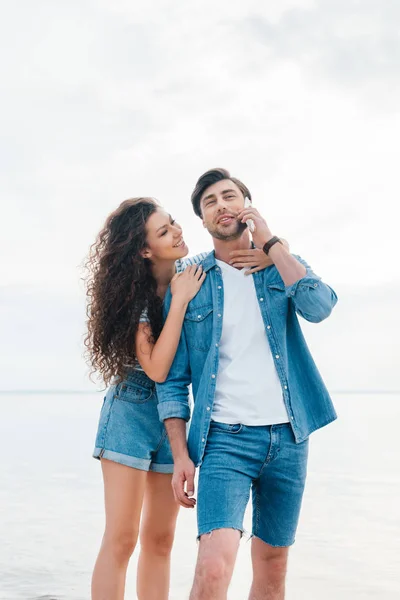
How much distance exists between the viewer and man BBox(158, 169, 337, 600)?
312 cm

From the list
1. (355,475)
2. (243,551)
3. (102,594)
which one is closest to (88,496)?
(243,551)

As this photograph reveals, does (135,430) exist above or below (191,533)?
above

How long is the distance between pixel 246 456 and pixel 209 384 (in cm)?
32

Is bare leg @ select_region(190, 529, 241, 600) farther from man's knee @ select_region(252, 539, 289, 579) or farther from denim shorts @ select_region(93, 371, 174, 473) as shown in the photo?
denim shorts @ select_region(93, 371, 174, 473)

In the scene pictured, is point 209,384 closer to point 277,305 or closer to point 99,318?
point 277,305

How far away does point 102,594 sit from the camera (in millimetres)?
3578

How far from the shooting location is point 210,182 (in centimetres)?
365

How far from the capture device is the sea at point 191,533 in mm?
5340

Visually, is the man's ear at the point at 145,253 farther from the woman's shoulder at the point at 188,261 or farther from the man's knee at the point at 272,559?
the man's knee at the point at 272,559

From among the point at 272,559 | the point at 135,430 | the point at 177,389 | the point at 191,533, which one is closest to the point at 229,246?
the point at 177,389

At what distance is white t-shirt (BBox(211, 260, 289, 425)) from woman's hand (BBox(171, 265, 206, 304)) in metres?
0.15

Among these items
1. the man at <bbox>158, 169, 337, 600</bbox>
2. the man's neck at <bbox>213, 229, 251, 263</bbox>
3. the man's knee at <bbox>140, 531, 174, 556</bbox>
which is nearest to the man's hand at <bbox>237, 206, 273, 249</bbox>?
the man at <bbox>158, 169, 337, 600</bbox>

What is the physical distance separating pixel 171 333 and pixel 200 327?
13 cm

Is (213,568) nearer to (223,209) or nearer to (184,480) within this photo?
(184,480)
